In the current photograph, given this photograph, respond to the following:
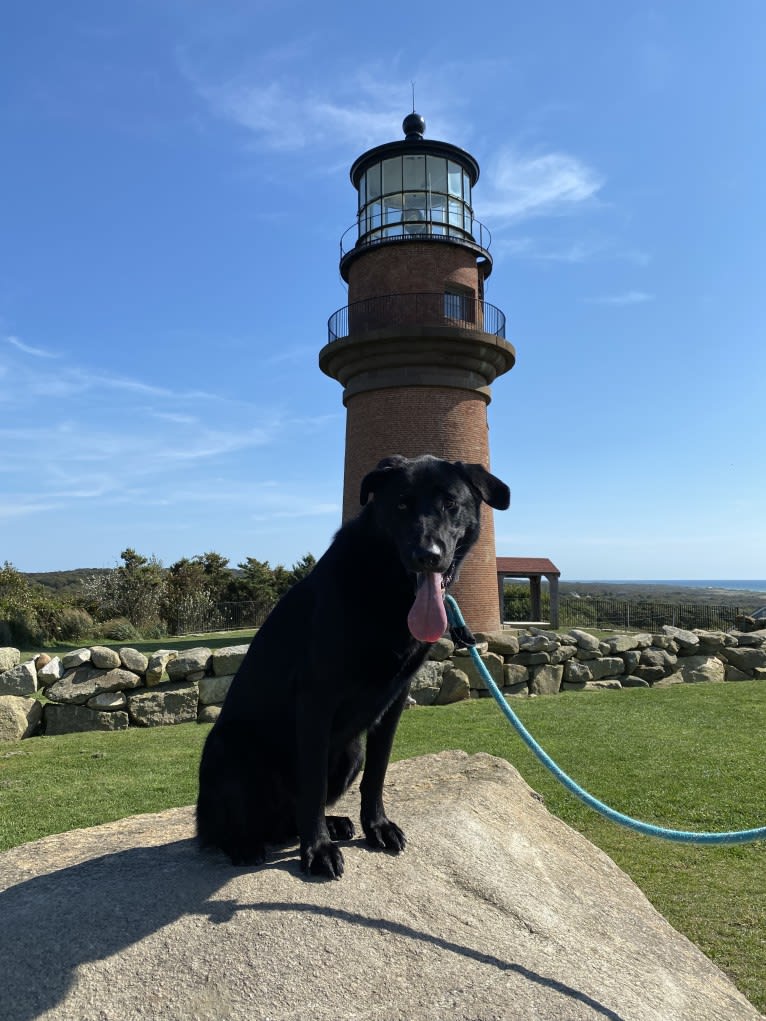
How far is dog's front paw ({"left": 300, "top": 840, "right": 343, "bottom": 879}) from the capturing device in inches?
110

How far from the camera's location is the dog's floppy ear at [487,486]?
2914mm

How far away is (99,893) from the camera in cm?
266

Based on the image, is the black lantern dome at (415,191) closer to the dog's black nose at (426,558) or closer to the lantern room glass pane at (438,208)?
the lantern room glass pane at (438,208)

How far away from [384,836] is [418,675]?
4785 mm

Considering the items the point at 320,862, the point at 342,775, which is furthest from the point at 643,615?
the point at 320,862

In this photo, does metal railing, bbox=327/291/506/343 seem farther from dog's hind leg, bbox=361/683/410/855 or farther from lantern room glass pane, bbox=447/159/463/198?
dog's hind leg, bbox=361/683/410/855

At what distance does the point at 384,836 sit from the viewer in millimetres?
3129

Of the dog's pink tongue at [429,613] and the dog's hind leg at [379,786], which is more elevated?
the dog's pink tongue at [429,613]

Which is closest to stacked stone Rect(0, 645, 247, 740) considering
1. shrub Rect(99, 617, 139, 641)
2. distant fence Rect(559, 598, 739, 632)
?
shrub Rect(99, 617, 139, 641)

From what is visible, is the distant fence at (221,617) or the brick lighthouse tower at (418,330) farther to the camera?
the distant fence at (221,617)

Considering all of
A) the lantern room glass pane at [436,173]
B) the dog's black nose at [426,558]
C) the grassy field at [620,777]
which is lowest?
the grassy field at [620,777]

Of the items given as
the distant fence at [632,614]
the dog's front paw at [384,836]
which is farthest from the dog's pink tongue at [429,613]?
the distant fence at [632,614]

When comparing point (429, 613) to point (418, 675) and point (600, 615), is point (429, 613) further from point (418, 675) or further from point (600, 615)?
point (600, 615)

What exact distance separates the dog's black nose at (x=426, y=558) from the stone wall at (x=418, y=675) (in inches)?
227
